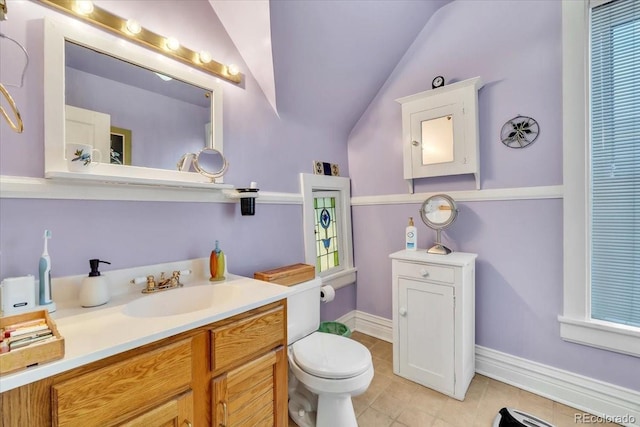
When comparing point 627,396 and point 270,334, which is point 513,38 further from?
point 270,334

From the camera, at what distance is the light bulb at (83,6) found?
1148 mm

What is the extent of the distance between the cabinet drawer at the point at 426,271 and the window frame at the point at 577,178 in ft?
2.29

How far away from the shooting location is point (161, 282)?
1.35m

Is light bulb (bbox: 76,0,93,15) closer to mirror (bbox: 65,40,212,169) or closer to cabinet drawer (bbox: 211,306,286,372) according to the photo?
mirror (bbox: 65,40,212,169)

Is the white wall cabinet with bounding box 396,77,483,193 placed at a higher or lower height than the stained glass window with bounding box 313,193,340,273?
higher

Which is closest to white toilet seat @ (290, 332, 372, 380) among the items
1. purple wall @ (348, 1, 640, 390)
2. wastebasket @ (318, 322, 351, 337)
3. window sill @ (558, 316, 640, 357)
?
wastebasket @ (318, 322, 351, 337)

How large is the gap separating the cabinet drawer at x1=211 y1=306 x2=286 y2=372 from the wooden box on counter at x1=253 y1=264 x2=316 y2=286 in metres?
0.44

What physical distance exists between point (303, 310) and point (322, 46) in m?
1.79

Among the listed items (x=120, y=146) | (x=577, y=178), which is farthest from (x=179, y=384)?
(x=577, y=178)

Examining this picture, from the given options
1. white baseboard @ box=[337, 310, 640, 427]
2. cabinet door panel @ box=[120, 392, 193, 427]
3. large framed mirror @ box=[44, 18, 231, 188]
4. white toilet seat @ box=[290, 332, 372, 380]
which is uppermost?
large framed mirror @ box=[44, 18, 231, 188]

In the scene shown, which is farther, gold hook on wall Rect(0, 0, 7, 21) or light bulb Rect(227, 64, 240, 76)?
light bulb Rect(227, 64, 240, 76)

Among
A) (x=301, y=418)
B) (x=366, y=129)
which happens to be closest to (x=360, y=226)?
(x=366, y=129)

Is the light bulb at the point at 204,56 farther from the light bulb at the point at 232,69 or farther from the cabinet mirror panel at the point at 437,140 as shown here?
the cabinet mirror panel at the point at 437,140

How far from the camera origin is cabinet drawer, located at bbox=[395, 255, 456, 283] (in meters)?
1.77
